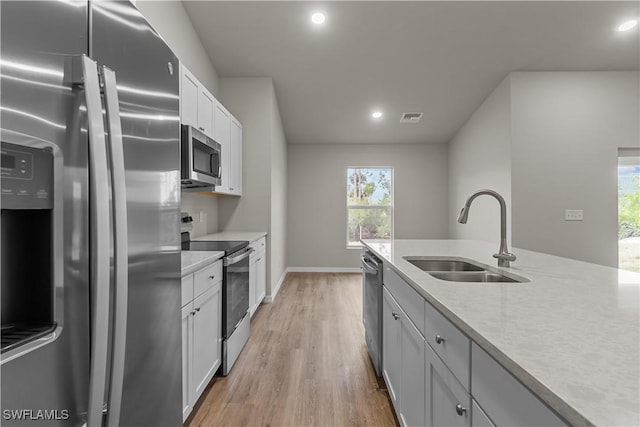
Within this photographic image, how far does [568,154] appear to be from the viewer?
407cm

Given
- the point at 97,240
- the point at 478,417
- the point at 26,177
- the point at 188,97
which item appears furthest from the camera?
the point at 188,97

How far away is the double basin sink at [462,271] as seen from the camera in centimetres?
150

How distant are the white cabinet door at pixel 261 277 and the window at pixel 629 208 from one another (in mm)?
4488

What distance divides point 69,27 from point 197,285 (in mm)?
1386

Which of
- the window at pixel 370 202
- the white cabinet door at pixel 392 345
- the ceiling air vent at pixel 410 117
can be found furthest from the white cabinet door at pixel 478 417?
the window at pixel 370 202

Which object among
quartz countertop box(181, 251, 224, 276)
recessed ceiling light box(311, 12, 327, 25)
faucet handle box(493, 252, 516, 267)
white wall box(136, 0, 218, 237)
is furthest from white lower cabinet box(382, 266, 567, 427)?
recessed ceiling light box(311, 12, 327, 25)

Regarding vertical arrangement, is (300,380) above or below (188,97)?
below

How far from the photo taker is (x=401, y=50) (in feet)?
12.5

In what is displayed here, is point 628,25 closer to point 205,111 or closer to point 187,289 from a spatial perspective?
point 205,111

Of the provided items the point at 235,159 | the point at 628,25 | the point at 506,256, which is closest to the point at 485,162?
the point at 628,25

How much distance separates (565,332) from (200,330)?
5.57 feet

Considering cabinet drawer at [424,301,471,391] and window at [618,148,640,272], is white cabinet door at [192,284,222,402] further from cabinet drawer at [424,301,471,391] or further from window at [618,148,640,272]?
window at [618,148,640,272]

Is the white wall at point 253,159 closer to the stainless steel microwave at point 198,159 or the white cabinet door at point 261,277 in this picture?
the white cabinet door at point 261,277

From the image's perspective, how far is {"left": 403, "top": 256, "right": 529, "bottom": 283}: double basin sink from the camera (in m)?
1.50
